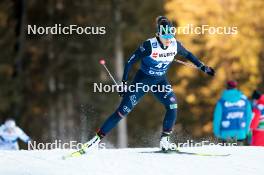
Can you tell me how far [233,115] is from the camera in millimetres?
13781

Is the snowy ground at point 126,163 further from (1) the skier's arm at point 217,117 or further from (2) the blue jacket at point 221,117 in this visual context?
(1) the skier's arm at point 217,117

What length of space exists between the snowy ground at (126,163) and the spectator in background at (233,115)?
254cm

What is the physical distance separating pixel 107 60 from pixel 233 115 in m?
17.8

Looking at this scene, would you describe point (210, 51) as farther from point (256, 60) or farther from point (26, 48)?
point (26, 48)

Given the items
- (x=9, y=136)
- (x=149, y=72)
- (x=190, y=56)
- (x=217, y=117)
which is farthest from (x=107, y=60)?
(x=149, y=72)

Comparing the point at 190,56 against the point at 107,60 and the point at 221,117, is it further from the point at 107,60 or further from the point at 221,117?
the point at 107,60

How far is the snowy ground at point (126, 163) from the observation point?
9.50 m

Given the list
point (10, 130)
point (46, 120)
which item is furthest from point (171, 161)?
point (46, 120)

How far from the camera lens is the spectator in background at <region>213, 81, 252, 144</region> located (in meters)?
13.7

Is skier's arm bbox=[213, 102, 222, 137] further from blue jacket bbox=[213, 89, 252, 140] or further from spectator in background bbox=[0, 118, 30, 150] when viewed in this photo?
spectator in background bbox=[0, 118, 30, 150]


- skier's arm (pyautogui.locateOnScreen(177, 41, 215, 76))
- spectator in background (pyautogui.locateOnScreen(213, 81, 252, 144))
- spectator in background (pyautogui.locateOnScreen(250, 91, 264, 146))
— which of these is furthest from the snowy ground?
spectator in background (pyautogui.locateOnScreen(250, 91, 264, 146))

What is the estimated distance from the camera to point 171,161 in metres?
10.2

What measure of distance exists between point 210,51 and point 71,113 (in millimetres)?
7795

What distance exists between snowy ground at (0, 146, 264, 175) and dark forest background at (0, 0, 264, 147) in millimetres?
16191
